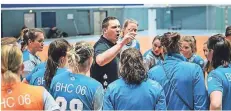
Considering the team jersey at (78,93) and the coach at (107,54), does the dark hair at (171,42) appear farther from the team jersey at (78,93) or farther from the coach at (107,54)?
the team jersey at (78,93)

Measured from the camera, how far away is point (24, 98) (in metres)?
2.26

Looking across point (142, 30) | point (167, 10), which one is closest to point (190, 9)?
point (167, 10)

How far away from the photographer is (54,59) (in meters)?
3.15

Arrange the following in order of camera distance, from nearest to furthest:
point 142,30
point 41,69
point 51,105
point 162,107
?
point 51,105, point 162,107, point 41,69, point 142,30

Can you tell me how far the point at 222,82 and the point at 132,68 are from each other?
738 millimetres

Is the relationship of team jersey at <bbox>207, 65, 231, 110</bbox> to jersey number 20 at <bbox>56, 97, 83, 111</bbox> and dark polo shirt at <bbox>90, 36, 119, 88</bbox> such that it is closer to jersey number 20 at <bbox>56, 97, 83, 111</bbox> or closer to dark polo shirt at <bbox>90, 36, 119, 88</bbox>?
jersey number 20 at <bbox>56, 97, 83, 111</bbox>

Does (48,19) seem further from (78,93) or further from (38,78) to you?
(78,93)

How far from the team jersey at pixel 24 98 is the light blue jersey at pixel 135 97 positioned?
482mm

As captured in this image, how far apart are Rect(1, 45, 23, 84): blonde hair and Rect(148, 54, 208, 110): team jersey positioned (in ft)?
3.98

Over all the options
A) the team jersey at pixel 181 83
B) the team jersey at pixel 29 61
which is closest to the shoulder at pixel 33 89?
the team jersey at pixel 181 83

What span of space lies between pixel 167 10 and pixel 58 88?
74.1 feet

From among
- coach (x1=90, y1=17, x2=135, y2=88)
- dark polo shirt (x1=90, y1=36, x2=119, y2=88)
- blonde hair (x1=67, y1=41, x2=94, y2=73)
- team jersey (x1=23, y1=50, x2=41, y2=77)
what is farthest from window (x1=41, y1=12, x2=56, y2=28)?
blonde hair (x1=67, y1=41, x2=94, y2=73)

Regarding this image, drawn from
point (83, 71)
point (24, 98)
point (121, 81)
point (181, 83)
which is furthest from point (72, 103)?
point (181, 83)

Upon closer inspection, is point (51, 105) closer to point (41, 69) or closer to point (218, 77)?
point (41, 69)
